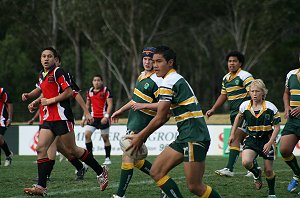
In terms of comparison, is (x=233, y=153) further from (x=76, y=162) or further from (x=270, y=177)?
(x=76, y=162)

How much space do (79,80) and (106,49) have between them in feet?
9.59

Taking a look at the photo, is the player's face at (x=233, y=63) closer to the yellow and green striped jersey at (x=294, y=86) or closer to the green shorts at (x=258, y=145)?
the yellow and green striped jersey at (x=294, y=86)

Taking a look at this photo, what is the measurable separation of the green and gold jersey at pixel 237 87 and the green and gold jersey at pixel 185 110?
4.87 m

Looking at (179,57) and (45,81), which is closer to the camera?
(45,81)

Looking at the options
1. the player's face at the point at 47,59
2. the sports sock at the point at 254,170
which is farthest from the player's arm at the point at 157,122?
the sports sock at the point at 254,170

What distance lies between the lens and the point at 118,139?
75.4ft

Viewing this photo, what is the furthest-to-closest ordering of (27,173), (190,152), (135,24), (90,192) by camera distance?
(135,24) → (27,173) → (90,192) → (190,152)

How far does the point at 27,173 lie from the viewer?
46.4ft

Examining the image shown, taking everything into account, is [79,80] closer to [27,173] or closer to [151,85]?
[27,173]

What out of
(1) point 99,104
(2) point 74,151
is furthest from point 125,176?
(1) point 99,104

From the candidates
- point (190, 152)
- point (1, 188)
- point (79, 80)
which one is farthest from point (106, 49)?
point (190, 152)

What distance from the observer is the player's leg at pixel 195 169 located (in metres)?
7.76

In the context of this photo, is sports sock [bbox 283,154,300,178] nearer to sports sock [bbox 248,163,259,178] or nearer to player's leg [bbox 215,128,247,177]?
sports sock [bbox 248,163,259,178]

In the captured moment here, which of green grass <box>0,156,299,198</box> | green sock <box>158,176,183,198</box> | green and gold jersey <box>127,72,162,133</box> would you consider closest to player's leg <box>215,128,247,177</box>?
green grass <box>0,156,299,198</box>
